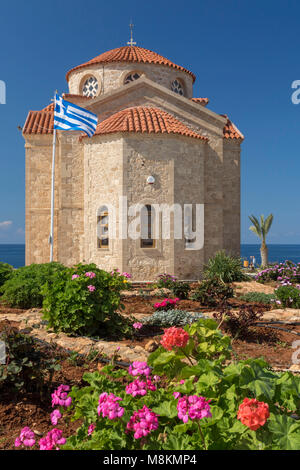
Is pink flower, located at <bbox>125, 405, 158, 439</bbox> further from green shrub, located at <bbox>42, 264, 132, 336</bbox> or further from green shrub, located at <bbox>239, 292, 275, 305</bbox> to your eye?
green shrub, located at <bbox>239, 292, 275, 305</bbox>

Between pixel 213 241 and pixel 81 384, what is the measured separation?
12.7m

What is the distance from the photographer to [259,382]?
2.32 meters

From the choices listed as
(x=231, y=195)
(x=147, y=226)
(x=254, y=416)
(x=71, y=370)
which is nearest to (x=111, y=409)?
(x=254, y=416)

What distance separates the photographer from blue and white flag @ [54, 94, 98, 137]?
1323 centimetres

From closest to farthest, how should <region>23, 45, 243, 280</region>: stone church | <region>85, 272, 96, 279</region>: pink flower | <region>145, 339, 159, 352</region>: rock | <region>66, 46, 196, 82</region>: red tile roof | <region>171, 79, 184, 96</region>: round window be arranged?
<region>145, 339, 159, 352</region>: rock → <region>85, 272, 96, 279</region>: pink flower → <region>23, 45, 243, 280</region>: stone church → <region>66, 46, 196, 82</region>: red tile roof → <region>171, 79, 184, 96</region>: round window

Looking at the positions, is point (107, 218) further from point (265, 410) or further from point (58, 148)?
point (265, 410)

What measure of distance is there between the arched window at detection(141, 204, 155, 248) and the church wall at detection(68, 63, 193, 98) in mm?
7358

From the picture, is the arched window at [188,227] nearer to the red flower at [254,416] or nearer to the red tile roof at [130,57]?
the red tile roof at [130,57]

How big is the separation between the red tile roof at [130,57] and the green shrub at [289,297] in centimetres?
1357

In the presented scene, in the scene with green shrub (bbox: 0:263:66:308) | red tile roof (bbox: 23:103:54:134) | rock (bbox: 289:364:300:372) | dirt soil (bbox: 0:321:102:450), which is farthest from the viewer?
red tile roof (bbox: 23:103:54:134)

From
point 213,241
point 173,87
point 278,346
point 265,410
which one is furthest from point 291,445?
point 173,87

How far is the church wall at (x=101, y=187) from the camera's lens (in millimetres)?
13984

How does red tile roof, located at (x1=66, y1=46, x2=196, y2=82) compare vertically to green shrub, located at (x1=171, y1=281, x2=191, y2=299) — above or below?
above

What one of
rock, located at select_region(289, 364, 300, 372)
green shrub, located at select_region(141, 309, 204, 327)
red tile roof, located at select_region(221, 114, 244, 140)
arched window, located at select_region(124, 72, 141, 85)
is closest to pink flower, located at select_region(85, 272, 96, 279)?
green shrub, located at select_region(141, 309, 204, 327)
